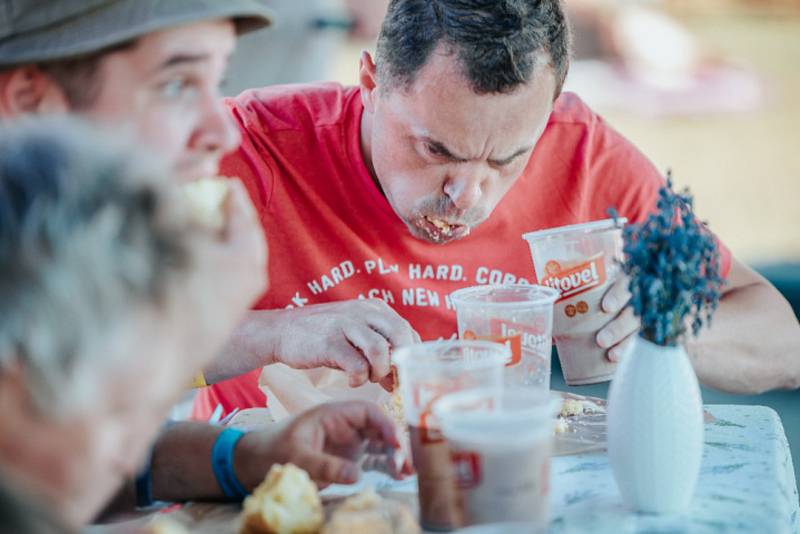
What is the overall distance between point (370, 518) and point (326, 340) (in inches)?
23.5

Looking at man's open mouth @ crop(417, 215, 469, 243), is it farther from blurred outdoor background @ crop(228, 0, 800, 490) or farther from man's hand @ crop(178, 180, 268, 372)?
blurred outdoor background @ crop(228, 0, 800, 490)

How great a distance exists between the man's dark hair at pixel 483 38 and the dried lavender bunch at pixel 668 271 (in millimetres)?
592

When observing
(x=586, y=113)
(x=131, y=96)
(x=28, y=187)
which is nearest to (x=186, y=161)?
(x=131, y=96)

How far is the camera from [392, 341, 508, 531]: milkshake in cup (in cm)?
145

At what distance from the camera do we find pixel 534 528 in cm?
127

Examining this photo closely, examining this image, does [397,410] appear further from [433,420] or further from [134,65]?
[134,65]

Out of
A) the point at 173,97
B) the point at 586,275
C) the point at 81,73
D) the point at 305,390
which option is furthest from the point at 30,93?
the point at 586,275

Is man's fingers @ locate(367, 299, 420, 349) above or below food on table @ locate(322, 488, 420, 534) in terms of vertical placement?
above

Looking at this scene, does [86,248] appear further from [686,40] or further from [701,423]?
[686,40]

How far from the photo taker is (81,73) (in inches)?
57.2

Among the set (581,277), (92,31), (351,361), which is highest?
(92,31)

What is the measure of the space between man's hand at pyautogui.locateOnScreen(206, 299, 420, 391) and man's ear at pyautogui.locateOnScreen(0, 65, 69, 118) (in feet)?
2.13

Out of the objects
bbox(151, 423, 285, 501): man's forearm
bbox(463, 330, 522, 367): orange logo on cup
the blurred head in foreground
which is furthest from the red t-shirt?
the blurred head in foreground

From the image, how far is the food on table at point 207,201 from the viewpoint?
3.91 feet
